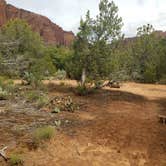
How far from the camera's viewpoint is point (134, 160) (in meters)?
6.79

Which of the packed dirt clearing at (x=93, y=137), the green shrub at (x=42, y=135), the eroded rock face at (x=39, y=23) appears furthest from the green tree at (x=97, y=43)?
the eroded rock face at (x=39, y=23)

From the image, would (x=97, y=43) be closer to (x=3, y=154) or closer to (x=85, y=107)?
(x=85, y=107)

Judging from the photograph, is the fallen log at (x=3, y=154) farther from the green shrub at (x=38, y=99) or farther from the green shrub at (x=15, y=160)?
the green shrub at (x=38, y=99)

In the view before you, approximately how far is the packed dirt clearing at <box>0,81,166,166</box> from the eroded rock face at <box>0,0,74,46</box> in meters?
90.2

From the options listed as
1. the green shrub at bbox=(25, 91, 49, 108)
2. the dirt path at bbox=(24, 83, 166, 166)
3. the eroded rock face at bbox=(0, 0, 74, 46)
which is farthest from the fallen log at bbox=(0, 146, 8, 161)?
the eroded rock face at bbox=(0, 0, 74, 46)

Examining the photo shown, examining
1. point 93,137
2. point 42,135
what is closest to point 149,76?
point 93,137

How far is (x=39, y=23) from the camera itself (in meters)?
111

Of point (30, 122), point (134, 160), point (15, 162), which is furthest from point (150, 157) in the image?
point (30, 122)

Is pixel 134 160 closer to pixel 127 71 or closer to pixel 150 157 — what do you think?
pixel 150 157

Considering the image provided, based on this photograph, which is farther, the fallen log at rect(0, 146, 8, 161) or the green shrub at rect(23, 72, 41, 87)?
the green shrub at rect(23, 72, 41, 87)

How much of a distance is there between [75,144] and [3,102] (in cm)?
582

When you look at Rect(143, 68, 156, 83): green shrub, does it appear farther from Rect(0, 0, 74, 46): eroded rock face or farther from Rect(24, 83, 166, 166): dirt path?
Rect(0, 0, 74, 46): eroded rock face

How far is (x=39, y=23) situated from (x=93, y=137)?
106428 mm

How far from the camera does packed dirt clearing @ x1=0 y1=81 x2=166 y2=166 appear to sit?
6715 millimetres
